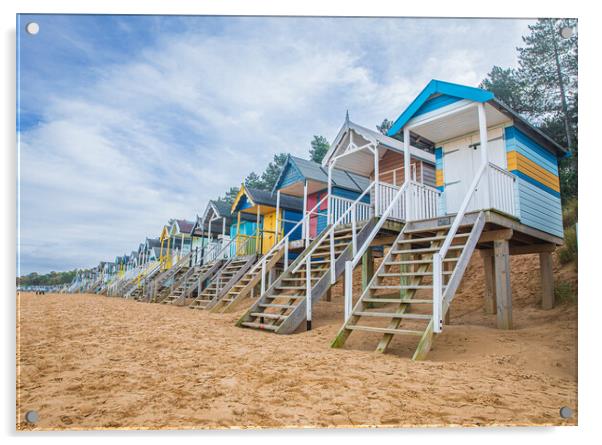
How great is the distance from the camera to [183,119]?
4.01m

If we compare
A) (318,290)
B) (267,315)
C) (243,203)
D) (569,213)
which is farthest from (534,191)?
(243,203)

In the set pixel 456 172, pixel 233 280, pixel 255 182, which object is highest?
pixel 255 182

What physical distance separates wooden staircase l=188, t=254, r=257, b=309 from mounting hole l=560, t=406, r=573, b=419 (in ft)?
30.4

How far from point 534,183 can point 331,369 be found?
6248 millimetres

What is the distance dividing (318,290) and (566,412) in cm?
437

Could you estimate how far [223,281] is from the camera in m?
13.5

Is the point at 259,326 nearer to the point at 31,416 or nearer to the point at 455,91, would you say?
the point at 31,416

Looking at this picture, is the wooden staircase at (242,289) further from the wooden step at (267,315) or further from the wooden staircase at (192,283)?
the wooden staircase at (192,283)

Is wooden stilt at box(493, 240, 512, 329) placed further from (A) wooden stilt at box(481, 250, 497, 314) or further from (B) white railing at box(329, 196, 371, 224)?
(B) white railing at box(329, 196, 371, 224)

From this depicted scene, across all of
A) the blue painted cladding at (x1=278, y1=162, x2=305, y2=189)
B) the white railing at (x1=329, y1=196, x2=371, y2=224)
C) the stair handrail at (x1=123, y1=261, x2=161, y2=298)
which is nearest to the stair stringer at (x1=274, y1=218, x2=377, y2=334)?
the white railing at (x1=329, y1=196, x2=371, y2=224)

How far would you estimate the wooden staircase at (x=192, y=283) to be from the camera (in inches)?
531

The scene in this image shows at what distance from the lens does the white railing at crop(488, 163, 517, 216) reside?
21.6 ft

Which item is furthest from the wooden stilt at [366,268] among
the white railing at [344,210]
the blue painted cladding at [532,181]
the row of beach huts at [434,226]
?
the blue painted cladding at [532,181]

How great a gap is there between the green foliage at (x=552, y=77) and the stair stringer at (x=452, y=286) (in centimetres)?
131
